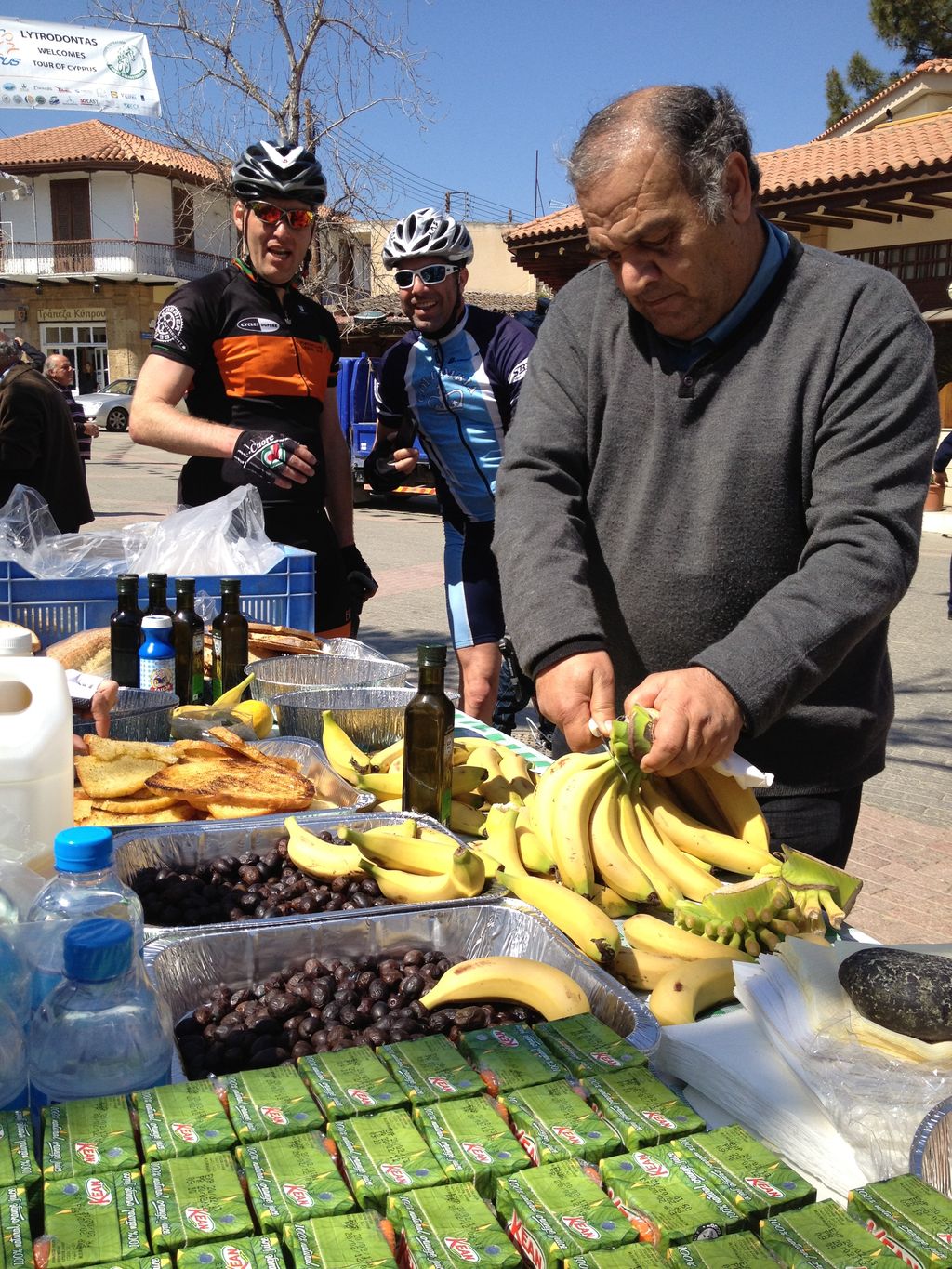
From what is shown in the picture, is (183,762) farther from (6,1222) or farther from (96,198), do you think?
(96,198)

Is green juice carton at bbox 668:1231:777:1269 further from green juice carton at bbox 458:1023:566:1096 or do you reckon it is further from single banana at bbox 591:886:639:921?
single banana at bbox 591:886:639:921

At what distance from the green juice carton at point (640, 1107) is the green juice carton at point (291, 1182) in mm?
306

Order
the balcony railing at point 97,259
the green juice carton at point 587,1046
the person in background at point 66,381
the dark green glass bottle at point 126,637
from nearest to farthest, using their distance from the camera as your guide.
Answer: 1. the green juice carton at point 587,1046
2. the dark green glass bottle at point 126,637
3. the person in background at point 66,381
4. the balcony railing at point 97,259

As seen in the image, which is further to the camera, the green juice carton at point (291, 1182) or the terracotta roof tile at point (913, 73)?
the terracotta roof tile at point (913, 73)

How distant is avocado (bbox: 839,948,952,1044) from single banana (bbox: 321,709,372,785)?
55.8 inches

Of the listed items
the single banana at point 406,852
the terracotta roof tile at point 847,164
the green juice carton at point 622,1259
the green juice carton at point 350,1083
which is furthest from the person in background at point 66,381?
the green juice carton at point 622,1259

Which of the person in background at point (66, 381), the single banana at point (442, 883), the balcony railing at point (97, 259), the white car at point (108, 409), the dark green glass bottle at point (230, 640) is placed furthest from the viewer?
the balcony railing at point (97, 259)

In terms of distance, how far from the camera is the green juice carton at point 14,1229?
3.27 ft

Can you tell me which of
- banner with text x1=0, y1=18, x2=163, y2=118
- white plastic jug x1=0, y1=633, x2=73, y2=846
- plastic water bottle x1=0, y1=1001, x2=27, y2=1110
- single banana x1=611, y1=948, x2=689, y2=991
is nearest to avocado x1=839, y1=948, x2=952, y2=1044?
single banana x1=611, y1=948, x2=689, y2=991

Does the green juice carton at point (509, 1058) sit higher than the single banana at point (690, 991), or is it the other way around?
the green juice carton at point (509, 1058)

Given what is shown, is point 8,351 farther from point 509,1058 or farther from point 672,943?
point 509,1058

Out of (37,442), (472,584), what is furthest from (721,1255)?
(37,442)

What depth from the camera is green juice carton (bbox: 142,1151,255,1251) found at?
104 cm

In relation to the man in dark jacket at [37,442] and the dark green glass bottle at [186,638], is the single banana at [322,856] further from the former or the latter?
the man in dark jacket at [37,442]
